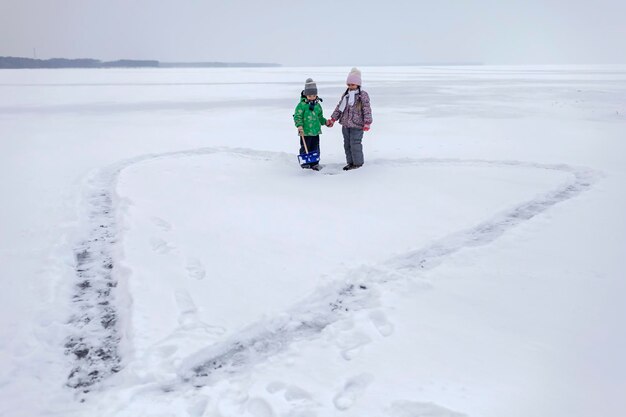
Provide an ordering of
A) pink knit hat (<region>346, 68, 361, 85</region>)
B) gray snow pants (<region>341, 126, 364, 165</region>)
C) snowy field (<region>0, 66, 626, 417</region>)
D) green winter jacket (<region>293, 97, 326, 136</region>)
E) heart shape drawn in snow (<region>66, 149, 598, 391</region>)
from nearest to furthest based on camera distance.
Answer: snowy field (<region>0, 66, 626, 417</region>), heart shape drawn in snow (<region>66, 149, 598, 391</region>), pink knit hat (<region>346, 68, 361, 85</region>), green winter jacket (<region>293, 97, 326, 136</region>), gray snow pants (<region>341, 126, 364, 165</region>)

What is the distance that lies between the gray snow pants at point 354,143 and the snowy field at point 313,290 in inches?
13.7

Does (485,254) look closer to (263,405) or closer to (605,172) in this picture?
(263,405)

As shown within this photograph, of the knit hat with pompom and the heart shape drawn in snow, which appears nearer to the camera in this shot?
the heart shape drawn in snow

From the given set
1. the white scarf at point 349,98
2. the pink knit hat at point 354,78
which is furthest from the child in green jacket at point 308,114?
the pink knit hat at point 354,78

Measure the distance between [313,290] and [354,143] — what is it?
4.55 m

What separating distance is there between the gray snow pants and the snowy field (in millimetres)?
347

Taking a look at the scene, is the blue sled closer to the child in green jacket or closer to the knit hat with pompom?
Answer: the child in green jacket

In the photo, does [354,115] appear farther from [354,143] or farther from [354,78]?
[354,78]

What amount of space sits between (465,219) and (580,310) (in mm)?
2035

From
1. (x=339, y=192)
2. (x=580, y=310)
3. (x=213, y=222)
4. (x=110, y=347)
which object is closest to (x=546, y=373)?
(x=580, y=310)

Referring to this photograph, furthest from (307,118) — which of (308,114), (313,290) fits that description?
(313,290)

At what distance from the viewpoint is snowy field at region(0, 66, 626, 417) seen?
2.55 metres

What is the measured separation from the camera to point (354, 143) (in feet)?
25.7

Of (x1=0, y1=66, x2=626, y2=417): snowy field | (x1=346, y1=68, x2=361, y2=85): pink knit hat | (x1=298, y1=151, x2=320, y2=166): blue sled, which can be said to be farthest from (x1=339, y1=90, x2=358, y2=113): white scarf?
(x1=0, y1=66, x2=626, y2=417): snowy field
